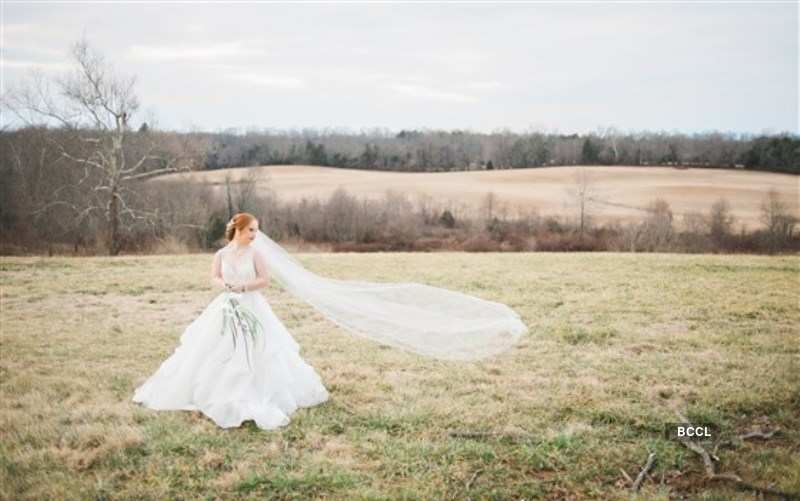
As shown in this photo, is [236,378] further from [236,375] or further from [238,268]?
[238,268]

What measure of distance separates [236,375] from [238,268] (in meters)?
1.36

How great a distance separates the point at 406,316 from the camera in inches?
365

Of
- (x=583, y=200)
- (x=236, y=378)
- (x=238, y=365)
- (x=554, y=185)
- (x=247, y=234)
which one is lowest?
(x=236, y=378)

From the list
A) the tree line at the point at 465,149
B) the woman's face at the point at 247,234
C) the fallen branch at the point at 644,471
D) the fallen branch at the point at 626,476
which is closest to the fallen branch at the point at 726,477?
the fallen branch at the point at 644,471

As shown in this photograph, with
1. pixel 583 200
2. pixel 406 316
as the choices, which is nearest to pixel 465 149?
pixel 583 200

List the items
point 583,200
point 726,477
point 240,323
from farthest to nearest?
point 583,200
point 240,323
point 726,477

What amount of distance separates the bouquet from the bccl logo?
5022 mm

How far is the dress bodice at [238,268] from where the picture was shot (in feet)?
25.4

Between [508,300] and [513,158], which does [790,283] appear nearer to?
[508,300]

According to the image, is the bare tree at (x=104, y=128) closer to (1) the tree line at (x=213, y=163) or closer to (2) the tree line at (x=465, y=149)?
(1) the tree line at (x=213, y=163)

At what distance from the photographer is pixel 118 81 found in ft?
110

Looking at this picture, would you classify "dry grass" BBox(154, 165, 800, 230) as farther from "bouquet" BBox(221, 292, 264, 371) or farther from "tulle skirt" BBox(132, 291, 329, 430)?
"bouquet" BBox(221, 292, 264, 371)

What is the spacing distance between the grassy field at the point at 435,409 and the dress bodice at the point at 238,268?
176 centimetres

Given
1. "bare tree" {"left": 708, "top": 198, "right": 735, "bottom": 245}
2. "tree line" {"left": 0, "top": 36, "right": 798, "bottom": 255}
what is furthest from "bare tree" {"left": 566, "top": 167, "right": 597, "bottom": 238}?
"bare tree" {"left": 708, "top": 198, "right": 735, "bottom": 245}
